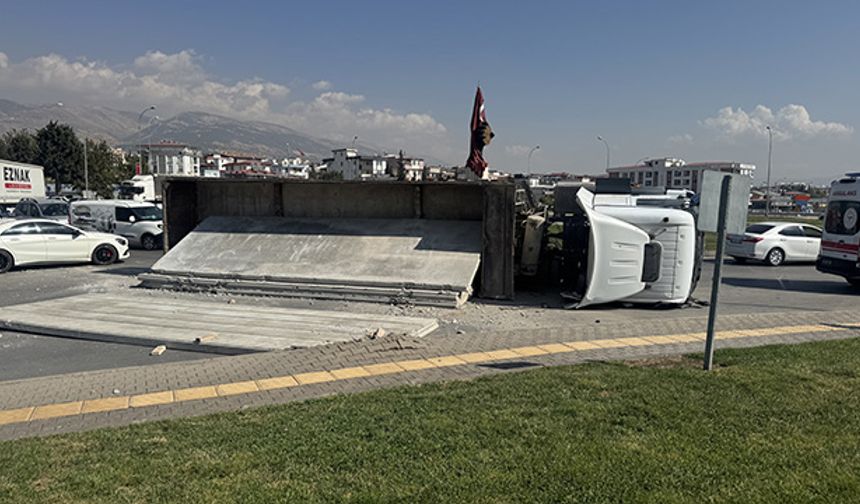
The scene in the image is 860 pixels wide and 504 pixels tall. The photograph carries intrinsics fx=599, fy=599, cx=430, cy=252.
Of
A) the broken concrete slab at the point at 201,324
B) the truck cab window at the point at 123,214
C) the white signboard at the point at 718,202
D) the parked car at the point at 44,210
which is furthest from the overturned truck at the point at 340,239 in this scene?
the parked car at the point at 44,210

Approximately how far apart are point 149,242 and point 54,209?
7.57 meters

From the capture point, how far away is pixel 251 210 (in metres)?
15.4

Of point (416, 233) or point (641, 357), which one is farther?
point (416, 233)

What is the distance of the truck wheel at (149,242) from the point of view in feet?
74.5

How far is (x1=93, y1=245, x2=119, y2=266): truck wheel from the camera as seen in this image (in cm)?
1789

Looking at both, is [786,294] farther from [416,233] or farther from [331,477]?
[331,477]

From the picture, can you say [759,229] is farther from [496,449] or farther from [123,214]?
[123,214]

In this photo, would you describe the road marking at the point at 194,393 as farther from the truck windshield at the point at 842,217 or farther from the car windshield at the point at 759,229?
the car windshield at the point at 759,229

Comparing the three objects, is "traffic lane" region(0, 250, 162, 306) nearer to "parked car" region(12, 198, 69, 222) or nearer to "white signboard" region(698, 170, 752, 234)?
"parked car" region(12, 198, 69, 222)

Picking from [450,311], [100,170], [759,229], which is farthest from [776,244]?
[100,170]

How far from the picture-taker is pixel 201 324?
9.39m

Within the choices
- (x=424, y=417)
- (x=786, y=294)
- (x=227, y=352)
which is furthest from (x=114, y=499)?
(x=786, y=294)

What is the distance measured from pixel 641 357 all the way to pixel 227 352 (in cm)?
544

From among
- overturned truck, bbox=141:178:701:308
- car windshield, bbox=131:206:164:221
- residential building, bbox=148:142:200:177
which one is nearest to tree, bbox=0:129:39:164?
car windshield, bbox=131:206:164:221
